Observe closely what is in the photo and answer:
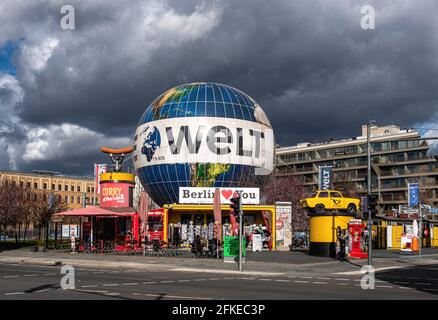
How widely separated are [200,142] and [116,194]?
8.33 metres

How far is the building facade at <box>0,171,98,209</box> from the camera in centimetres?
12631

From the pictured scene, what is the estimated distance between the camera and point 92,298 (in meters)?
15.4

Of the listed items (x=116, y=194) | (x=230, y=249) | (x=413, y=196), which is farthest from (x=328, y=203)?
(x=116, y=194)

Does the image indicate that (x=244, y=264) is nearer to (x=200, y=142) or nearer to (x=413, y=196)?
(x=200, y=142)

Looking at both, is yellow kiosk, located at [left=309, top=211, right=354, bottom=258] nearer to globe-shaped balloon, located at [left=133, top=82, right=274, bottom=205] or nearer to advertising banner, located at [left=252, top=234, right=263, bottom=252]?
advertising banner, located at [left=252, top=234, right=263, bottom=252]

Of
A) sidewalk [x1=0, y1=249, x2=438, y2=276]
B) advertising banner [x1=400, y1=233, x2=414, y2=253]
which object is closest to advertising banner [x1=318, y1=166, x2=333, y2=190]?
advertising banner [x1=400, y1=233, x2=414, y2=253]

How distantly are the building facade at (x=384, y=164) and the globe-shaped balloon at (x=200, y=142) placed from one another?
45663 mm

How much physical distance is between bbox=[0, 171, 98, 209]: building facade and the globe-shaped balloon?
79928 millimetres

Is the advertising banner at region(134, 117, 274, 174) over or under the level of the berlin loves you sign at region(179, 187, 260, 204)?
over

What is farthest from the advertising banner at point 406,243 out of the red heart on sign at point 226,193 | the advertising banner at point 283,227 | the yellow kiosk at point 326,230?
the red heart on sign at point 226,193

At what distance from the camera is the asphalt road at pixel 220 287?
53.3 feet
